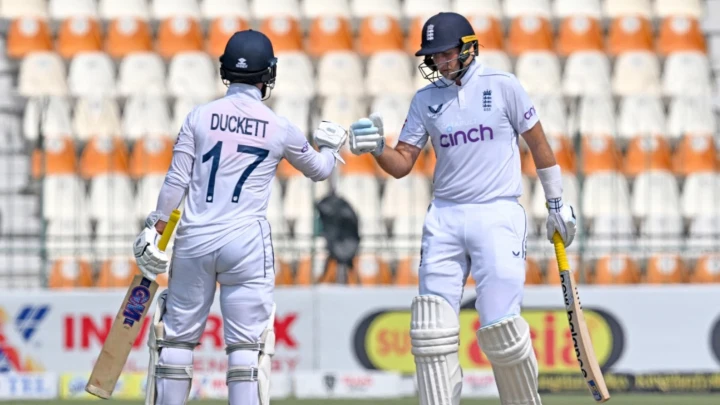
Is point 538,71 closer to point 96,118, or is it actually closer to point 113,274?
point 96,118

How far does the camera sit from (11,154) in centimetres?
1318

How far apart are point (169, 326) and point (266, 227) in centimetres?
67

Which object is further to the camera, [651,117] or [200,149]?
[651,117]

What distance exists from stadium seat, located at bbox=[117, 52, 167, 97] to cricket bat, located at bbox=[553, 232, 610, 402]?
8.17m

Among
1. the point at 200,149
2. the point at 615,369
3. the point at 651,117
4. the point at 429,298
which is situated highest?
the point at 651,117

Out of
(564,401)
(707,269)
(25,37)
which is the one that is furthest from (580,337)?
(25,37)

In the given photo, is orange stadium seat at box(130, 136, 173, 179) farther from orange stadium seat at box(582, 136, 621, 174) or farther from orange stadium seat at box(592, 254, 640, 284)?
orange stadium seat at box(592, 254, 640, 284)

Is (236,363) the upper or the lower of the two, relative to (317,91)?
lower

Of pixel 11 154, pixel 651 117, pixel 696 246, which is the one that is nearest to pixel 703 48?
pixel 651 117

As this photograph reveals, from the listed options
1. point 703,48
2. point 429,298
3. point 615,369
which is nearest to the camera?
point 429,298

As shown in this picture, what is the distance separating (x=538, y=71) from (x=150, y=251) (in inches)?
344

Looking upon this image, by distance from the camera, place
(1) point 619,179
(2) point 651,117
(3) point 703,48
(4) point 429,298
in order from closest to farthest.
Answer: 1. (4) point 429,298
2. (1) point 619,179
3. (2) point 651,117
4. (3) point 703,48

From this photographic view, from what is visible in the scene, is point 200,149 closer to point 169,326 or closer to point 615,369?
point 169,326

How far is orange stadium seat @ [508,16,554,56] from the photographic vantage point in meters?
15.1
